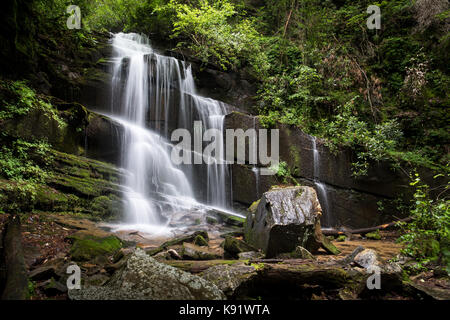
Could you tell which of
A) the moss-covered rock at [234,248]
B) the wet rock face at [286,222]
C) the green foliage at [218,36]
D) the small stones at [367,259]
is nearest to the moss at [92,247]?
the moss-covered rock at [234,248]

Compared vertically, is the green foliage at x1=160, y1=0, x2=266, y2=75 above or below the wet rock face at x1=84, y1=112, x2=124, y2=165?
above

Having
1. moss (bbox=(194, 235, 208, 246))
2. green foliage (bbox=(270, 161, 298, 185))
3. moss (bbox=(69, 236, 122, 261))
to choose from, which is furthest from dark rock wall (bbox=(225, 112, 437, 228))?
moss (bbox=(69, 236, 122, 261))

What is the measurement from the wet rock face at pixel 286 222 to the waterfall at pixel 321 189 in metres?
4.36

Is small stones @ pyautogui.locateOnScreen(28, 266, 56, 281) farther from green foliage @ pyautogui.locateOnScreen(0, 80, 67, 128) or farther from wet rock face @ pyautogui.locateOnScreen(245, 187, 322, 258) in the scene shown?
green foliage @ pyautogui.locateOnScreen(0, 80, 67, 128)

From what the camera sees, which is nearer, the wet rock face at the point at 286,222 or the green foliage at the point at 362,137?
the wet rock face at the point at 286,222

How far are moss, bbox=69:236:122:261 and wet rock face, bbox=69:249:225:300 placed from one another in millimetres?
1199

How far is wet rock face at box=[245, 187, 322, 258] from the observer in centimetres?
411

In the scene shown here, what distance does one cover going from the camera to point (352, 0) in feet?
43.7

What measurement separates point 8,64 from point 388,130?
13.0 meters

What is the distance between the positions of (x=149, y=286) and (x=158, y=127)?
31.2 ft

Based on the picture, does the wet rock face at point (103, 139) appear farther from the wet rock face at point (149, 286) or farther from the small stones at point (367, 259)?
the small stones at point (367, 259)

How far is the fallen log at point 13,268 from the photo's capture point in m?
1.70

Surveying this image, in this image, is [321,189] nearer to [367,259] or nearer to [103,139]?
[367,259]

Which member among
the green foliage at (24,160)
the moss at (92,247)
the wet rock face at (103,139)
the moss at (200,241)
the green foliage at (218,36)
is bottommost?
the moss at (200,241)
